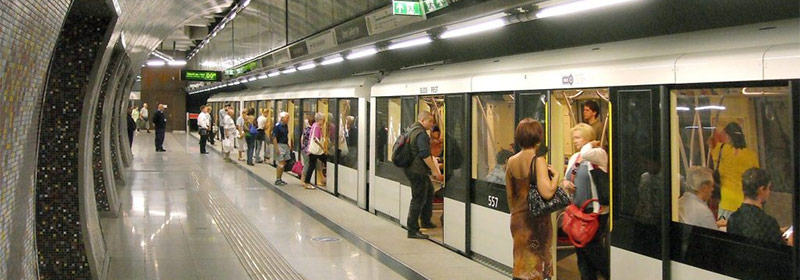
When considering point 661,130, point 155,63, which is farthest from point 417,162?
point 155,63

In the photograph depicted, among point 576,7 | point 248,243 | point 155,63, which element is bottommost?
point 248,243

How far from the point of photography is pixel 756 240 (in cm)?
421

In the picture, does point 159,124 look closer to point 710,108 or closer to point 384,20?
point 384,20

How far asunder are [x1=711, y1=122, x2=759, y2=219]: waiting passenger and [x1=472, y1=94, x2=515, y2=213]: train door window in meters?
2.49

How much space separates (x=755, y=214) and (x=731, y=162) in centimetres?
33

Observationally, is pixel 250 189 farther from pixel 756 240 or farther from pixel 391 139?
pixel 756 240

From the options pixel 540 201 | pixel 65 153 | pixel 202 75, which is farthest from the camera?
pixel 202 75

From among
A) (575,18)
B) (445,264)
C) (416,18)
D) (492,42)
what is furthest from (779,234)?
(492,42)

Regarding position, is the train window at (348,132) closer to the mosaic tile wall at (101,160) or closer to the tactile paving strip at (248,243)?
the tactile paving strip at (248,243)

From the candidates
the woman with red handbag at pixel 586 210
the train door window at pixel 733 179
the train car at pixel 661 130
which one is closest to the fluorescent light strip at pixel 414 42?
the train car at pixel 661 130

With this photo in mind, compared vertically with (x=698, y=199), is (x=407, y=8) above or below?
above

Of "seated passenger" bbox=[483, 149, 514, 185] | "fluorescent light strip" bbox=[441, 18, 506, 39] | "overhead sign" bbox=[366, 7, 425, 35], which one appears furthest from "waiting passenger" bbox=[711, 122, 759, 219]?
"overhead sign" bbox=[366, 7, 425, 35]

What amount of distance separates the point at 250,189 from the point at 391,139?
4.98 m

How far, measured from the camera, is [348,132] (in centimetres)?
1189
